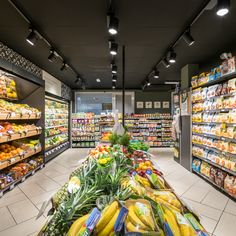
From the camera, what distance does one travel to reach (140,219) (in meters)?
0.90

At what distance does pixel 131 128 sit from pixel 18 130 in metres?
6.58

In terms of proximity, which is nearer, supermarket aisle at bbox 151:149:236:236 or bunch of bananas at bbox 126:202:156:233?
bunch of bananas at bbox 126:202:156:233

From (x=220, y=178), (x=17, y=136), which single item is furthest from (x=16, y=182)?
(x=220, y=178)

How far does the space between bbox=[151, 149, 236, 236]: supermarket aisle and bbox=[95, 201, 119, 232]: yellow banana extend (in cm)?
158

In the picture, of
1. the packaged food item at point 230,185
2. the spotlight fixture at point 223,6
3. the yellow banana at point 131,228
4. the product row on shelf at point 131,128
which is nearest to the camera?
the yellow banana at point 131,228

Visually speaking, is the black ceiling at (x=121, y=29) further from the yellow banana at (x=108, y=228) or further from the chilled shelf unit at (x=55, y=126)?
the yellow banana at (x=108, y=228)

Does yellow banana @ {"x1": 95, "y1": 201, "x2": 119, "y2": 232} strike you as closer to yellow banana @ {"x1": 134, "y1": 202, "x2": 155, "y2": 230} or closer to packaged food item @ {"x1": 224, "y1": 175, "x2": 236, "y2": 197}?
yellow banana @ {"x1": 134, "y1": 202, "x2": 155, "y2": 230}

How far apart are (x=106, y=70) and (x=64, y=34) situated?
3.15 metres

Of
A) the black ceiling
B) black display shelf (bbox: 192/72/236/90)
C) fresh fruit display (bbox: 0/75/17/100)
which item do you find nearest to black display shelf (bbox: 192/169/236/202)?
black display shelf (bbox: 192/72/236/90)

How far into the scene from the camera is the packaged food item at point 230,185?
144 inches

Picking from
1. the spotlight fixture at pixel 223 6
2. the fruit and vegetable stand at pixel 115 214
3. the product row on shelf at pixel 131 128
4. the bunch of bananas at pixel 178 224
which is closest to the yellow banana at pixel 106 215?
the fruit and vegetable stand at pixel 115 214

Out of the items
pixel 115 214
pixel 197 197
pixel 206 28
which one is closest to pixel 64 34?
pixel 206 28

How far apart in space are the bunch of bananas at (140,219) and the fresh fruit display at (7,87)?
14.7ft

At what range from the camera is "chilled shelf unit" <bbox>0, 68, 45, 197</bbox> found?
13.7 feet
